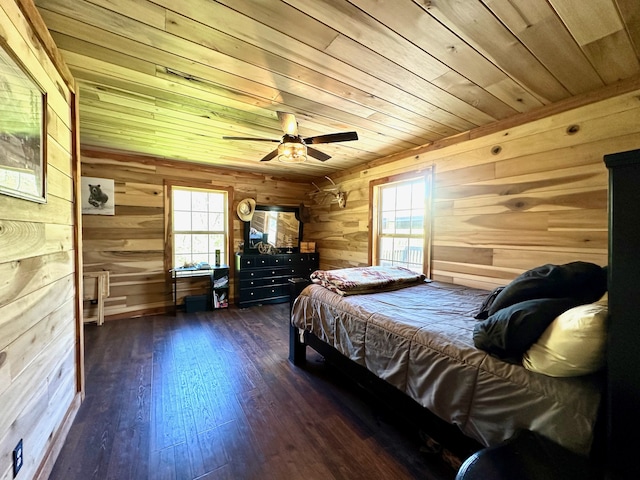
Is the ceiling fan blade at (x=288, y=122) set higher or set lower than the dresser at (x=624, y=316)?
higher

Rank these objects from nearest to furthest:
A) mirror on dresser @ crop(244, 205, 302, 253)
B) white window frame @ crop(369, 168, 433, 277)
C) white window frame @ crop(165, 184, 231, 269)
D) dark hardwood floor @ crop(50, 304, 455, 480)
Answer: dark hardwood floor @ crop(50, 304, 455, 480)
white window frame @ crop(369, 168, 433, 277)
white window frame @ crop(165, 184, 231, 269)
mirror on dresser @ crop(244, 205, 302, 253)

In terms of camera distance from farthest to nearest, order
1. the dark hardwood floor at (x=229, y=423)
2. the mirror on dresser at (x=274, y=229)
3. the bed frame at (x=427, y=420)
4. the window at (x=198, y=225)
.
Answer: the mirror on dresser at (x=274, y=229) → the window at (x=198, y=225) → the dark hardwood floor at (x=229, y=423) → the bed frame at (x=427, y=420)

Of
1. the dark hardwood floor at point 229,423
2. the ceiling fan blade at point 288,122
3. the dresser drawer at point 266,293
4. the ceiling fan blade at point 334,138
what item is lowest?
the dark hardwood floor at point 229,423

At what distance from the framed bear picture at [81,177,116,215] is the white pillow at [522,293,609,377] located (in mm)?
4676

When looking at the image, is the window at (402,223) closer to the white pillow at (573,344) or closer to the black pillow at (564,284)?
the black pillow at (564,284)

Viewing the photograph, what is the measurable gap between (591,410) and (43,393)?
2359 mm

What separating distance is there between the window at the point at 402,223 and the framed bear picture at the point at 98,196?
3.69m

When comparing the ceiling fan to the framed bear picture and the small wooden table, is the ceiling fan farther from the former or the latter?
the small wooden table

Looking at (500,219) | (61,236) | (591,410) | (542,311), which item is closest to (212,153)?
(61,236)

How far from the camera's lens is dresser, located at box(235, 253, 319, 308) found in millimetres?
4344

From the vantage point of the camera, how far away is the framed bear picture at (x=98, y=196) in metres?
3.56

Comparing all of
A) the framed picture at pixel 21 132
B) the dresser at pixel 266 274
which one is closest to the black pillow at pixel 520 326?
the framed picture at pixel 21 132

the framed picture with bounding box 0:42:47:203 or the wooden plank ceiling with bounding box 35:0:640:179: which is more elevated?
the wooden plank ceiling with bounding box 35:0:640:179

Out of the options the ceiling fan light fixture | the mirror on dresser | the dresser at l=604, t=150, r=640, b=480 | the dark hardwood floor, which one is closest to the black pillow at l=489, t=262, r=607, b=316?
the dresser at l=604, t=150, r=640, b=480
